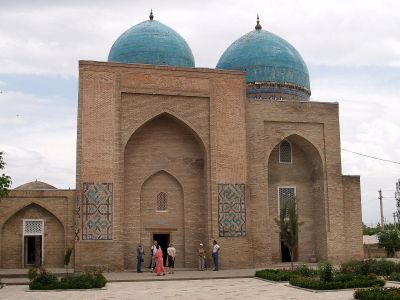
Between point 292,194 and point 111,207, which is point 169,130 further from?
point 292,194

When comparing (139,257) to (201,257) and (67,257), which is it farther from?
(67,257)

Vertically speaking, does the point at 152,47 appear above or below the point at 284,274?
above

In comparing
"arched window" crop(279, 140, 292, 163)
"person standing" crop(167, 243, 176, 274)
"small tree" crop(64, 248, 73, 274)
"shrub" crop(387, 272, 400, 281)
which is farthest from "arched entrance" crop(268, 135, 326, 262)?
"small tree" crop(64, 248, 73, 274)

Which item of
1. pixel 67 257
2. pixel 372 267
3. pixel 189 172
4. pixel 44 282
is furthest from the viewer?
pixel 189 172

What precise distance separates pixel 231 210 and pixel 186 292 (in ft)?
22.1

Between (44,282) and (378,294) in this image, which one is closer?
(378,294)

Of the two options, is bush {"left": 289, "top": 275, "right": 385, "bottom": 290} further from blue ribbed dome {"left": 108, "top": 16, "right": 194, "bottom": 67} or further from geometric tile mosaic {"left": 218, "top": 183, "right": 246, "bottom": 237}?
blue ribbed dome {"left": 108, "top": 16, "right": 194, "bottom": 67}

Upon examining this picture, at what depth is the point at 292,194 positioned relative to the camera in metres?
20.4

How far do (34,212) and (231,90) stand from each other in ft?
24.7

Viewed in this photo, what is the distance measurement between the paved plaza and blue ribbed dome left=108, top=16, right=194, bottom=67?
9377 millimetres

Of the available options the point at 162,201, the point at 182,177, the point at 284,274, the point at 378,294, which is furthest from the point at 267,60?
the point at 378,294

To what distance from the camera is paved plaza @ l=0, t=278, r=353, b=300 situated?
36.0 ft

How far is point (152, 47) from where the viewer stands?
20.9 m

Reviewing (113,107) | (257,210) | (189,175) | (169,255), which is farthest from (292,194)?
(113,107)
